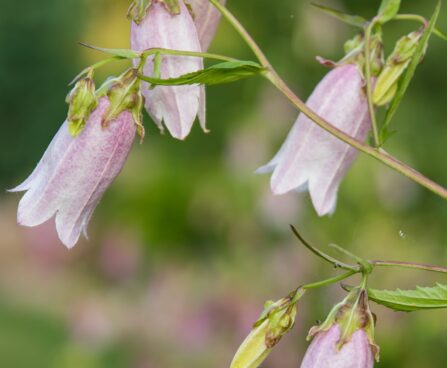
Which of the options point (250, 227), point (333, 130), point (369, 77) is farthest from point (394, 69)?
point (250, 227)

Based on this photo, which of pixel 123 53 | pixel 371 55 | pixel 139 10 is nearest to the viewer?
pixel 123 53

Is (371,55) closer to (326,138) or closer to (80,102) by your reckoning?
(326,138)

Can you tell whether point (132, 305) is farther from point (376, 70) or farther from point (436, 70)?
point (376, 70)

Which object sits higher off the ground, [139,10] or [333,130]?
[139,10]

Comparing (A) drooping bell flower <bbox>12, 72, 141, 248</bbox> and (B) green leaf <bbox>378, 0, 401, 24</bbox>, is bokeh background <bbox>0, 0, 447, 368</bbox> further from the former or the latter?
(A) drooping bell flower <bbox>12, 72, 141, 248</bbox>

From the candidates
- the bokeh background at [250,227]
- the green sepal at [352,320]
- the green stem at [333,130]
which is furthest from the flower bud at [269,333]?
the bokeh background at [250,227]

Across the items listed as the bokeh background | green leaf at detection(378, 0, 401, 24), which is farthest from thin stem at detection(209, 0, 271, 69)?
the bokeh background

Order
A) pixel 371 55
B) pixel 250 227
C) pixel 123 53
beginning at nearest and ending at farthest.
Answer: pixel 123 53 < pixel 371 55 < pixel 250 227
